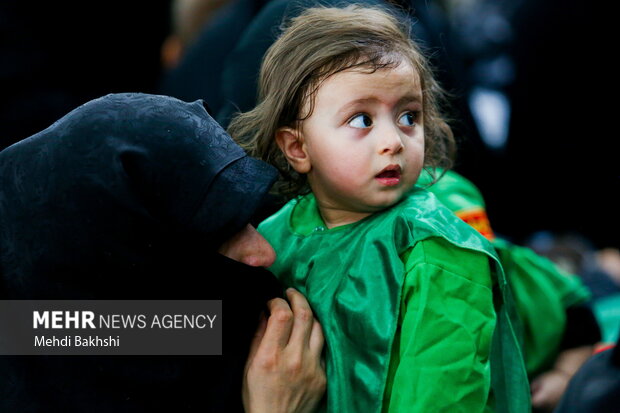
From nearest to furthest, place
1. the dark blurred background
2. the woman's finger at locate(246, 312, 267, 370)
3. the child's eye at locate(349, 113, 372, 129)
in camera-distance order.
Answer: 1. the child's eye at locate(349, 113, 372, 129)
2. the woman's finger at locate(246, 312, 267, 370)
3. the dark blurred background

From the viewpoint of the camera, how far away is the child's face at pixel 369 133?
191 cm

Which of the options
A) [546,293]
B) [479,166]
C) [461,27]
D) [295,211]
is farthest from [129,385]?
[461,27]

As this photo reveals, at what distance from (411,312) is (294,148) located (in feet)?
1.57

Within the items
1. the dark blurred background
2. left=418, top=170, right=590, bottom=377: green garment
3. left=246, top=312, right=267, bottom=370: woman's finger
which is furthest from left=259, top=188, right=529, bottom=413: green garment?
the dark blurred background

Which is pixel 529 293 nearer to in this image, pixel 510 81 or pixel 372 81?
pixel 372 81

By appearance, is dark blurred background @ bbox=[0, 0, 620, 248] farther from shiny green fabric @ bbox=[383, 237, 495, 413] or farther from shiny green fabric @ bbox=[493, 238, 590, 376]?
shiny green fabric @ bbox=[383, 237, 495, 413]

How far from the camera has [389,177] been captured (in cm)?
194

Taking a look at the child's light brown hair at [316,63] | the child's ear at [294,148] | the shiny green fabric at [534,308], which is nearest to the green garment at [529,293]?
the shiny green fabric at [534,308]

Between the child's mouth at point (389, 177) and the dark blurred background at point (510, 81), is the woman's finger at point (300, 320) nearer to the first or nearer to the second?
the child's mouth at point (389, 177)

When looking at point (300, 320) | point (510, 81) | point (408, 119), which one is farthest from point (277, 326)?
point (510, 81)

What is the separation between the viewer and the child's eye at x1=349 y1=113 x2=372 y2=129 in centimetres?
192

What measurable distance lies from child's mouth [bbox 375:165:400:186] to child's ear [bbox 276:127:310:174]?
194mm

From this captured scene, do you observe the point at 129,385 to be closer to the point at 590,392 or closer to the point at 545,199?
the point at 590,392

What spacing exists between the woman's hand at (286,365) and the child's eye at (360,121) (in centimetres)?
43
